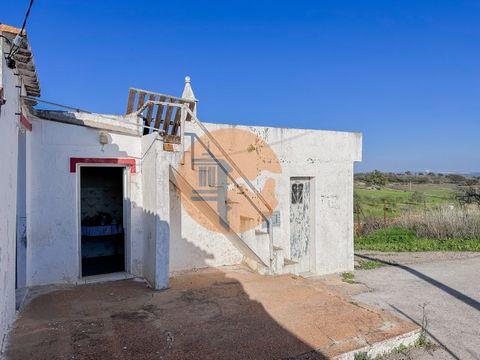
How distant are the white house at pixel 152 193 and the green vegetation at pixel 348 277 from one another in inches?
11.4

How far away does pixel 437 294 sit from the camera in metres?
8.36

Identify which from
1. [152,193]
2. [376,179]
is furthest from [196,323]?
[376,179]

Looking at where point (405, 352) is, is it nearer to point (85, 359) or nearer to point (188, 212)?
point (85, 359)

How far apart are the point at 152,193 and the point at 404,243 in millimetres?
12508

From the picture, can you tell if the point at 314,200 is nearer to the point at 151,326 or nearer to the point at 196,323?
the point at 196,323

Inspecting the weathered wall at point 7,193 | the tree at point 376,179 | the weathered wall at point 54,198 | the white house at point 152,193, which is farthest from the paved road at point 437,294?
the tree at point 376,179

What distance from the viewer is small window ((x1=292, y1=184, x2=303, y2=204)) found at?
9570 millimetres

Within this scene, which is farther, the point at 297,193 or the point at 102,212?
the point at 102,212

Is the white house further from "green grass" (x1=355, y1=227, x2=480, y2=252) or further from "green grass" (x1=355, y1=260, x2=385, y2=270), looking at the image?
"green grass" (x1=355, y1=227, x2=480, y2=252)

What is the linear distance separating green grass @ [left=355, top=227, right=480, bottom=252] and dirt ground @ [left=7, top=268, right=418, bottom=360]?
9.28m

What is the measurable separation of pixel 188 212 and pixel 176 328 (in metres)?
3.51

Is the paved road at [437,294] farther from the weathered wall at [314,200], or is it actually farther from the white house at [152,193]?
the white house at [152,193]

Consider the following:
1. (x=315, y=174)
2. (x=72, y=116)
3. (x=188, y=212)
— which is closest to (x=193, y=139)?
→ (x=188, y=212)

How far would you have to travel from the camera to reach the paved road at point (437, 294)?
5668 millimetres
